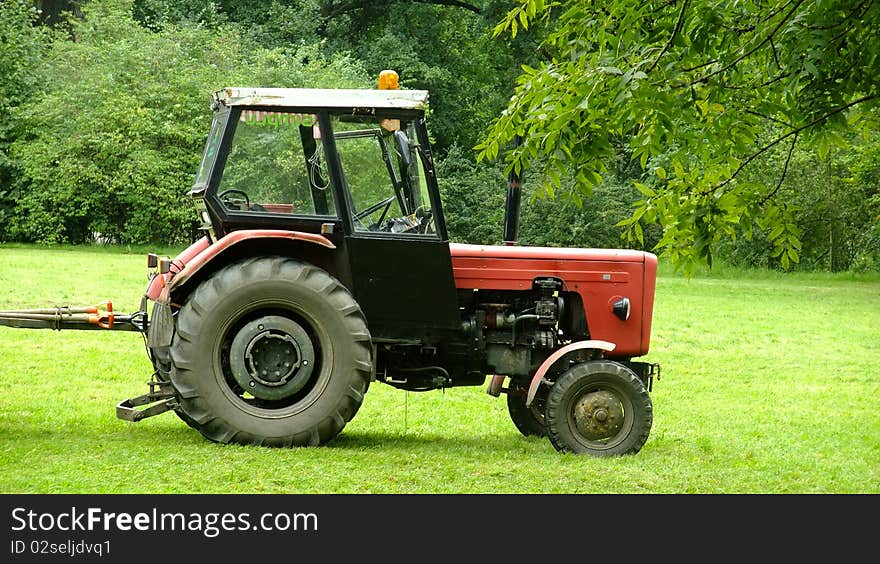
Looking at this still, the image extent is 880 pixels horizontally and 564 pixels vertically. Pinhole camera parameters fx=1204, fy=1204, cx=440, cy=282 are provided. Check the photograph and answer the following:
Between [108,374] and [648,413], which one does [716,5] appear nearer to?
[648,413]

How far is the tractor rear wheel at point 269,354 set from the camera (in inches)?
283

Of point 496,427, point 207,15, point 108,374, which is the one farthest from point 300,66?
point 496,427

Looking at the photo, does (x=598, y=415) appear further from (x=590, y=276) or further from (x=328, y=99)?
(x=328, y=99)

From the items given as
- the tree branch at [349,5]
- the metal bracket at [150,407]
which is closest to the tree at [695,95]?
the metal bracket at [150,407]

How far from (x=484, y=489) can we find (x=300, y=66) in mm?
26997

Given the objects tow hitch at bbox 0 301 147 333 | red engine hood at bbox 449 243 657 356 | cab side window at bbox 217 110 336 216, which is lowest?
tow hitch at bbox 0 301 147 333

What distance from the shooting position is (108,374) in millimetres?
11164

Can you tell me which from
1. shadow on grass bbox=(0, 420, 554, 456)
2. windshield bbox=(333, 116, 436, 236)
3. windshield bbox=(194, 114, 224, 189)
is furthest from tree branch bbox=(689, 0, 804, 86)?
windshield bbox=(194, 114, 224, 189)

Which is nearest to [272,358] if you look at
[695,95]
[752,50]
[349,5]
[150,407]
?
[150,407]

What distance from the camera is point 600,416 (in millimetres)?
7594

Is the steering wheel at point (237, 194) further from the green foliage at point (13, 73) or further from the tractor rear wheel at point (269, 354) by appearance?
the green foliage at point (13, 73)

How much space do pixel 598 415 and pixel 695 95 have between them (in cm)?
207

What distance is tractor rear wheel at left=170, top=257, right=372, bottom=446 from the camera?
23.6 feet

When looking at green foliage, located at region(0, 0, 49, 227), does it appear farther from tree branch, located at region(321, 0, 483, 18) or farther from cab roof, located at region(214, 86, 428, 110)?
cab roof, located at region(214, 86, 428, 110)
